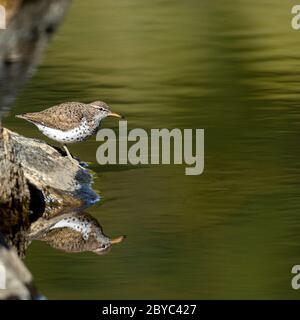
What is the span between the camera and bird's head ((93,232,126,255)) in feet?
32.3

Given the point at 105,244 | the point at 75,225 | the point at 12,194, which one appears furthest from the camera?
the point at 75,225

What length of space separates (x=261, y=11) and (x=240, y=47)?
3486mm

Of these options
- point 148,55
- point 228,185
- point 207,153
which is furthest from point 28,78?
point 228,185

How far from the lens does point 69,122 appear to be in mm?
11867

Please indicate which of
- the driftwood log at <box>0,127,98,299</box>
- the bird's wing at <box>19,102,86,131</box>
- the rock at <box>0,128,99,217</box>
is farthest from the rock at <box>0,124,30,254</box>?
the bird's wing at <box>19,102,86,131</box>

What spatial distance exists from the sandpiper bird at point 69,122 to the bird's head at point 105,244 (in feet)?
6.33

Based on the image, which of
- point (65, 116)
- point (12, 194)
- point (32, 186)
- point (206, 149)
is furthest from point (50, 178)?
point (206, 149)

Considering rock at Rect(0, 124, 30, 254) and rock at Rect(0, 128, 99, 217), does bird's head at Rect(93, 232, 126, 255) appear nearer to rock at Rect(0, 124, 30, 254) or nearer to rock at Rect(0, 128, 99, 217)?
rock at Rect(0, 124, 30, 254)

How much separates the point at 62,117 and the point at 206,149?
1.47 metres

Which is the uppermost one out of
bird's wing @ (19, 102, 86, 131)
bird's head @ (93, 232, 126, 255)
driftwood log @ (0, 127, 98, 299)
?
bird's wing @ (19, 102, 86, 131)

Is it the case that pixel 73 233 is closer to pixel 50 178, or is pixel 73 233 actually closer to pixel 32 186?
pixel 32 186

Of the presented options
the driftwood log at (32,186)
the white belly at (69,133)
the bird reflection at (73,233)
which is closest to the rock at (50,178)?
the driftwood log at (32,186)

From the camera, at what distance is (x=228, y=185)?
11.5 metres

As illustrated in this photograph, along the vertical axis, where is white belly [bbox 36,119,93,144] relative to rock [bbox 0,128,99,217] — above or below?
above
